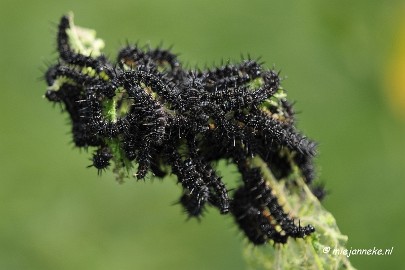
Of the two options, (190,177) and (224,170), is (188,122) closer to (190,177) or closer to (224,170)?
(190,177)

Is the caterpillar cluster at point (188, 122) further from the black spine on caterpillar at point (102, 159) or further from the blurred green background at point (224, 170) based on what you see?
the blurred green background at point (224, 170)

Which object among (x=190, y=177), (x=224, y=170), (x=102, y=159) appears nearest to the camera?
(x=190, y=177)

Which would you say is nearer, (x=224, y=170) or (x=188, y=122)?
(x=188, y=122)

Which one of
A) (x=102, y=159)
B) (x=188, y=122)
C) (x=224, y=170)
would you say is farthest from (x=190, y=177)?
(x=224, y=170)

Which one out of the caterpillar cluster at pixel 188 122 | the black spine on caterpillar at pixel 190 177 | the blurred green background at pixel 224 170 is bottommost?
the black spine on caterpillar at pixel 190 177

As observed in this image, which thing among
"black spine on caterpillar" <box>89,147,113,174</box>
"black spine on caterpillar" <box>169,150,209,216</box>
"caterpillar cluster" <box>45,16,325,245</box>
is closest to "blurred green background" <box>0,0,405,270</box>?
"caterpillar cluster" <box>45,16,325,245</box>

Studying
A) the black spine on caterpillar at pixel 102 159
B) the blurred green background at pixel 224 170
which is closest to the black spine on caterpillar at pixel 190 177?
the black spine on caterpillar at pixel 102 159
